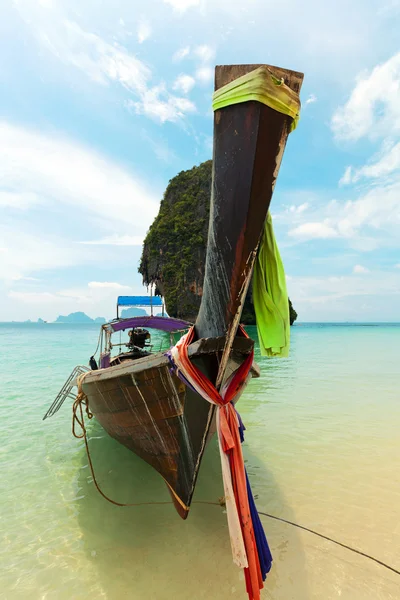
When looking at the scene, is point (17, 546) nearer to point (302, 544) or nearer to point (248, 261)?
point (302, 544)

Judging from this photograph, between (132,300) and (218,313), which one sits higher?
(132,300)

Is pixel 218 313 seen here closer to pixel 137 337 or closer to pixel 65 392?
pixel 65 392

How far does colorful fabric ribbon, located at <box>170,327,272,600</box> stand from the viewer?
2457 mm

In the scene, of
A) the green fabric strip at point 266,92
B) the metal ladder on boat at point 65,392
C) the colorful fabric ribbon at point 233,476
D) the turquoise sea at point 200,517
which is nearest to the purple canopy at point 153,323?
the metal ladder on boat at point 65,392

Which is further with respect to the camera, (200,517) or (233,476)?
(200,517)

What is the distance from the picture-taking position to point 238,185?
6.53 feet

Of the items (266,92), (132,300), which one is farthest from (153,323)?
(266,92)

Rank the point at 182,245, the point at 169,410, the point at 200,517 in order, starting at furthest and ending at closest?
the point at 182,245 → the point at 200,517 → the point at 169,410

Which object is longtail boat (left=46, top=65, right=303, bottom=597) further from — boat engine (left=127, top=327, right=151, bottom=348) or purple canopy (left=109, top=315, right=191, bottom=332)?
boat engine (left=127, top=327, right=151, bottom=348)

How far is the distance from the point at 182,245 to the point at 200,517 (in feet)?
118

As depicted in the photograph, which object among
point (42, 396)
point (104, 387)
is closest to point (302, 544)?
point (104, 387)

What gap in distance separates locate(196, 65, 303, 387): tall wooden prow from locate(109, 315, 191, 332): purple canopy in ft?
13.1

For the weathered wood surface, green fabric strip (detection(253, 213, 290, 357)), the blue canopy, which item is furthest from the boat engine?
green fabric strip (detection(253, 213, 290, 357))

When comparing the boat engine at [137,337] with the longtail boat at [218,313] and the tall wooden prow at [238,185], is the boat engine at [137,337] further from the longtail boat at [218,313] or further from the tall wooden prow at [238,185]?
the tall wooden prow at [238,185]
